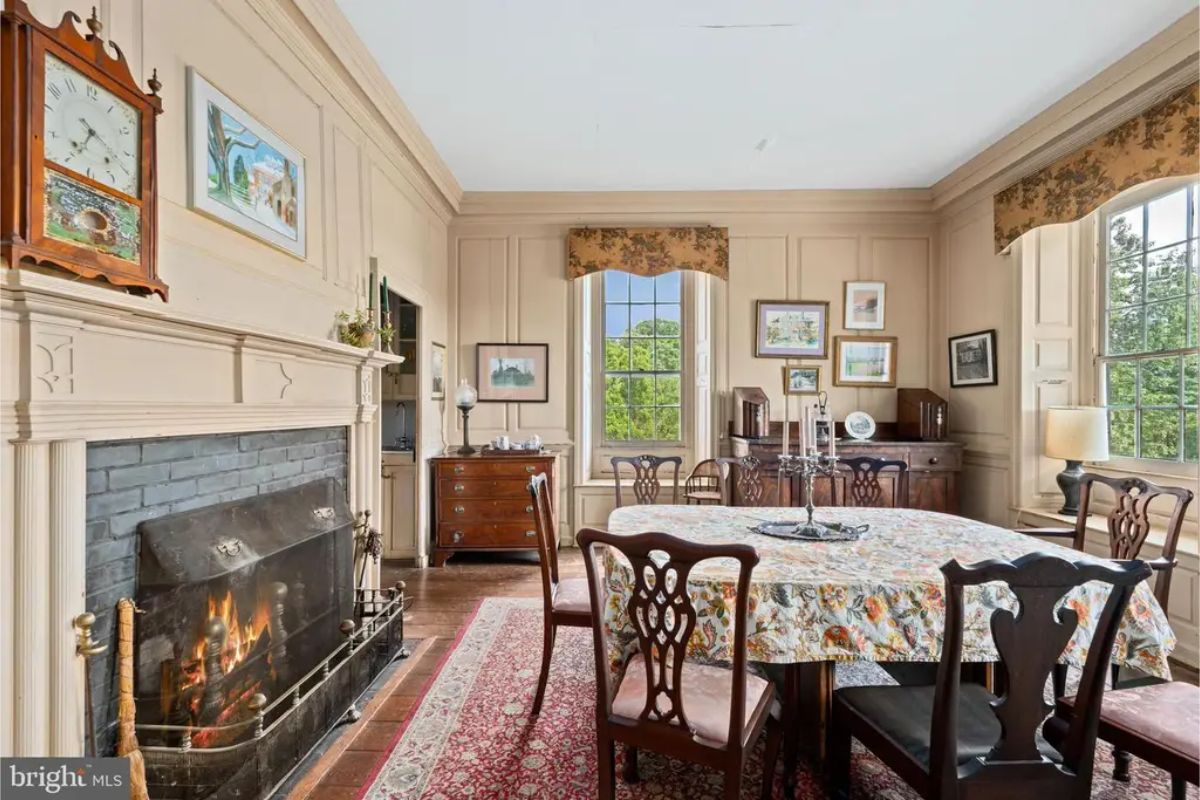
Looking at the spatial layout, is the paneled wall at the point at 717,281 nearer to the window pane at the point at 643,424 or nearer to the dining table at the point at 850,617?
the window pane at the point at 643,424

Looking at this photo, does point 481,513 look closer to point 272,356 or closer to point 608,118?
point 272,356

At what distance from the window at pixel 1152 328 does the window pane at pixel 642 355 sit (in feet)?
10.5

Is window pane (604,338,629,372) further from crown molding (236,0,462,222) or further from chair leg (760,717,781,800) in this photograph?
chair leg (760,717,781,800)

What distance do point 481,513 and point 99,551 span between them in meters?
2.85

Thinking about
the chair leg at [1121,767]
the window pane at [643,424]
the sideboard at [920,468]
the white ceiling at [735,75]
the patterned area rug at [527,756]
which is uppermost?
the white ceiling at [735,75]

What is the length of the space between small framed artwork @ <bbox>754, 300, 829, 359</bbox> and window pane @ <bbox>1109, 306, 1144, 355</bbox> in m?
1.84

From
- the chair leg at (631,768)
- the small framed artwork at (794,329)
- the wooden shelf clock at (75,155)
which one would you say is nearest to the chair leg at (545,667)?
the chair leg at (631,768)

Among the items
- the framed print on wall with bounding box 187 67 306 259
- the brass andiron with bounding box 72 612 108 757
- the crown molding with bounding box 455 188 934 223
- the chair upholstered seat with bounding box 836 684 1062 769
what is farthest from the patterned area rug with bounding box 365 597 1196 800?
the crown molding with bounding box 455 188 934 223

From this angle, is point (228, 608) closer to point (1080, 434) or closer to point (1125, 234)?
point (1080, 434)

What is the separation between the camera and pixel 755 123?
351 centimetres

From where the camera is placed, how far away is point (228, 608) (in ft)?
6.00

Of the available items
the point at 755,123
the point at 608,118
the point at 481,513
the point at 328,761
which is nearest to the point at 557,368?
the point at 481,513

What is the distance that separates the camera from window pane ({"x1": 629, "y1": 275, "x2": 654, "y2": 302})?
5.02 m

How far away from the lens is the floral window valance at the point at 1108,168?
2680 mm
